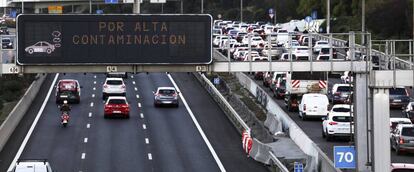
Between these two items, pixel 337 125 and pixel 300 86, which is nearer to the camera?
pixel 337 125

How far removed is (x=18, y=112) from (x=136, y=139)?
8.54 meters

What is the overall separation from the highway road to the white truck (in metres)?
3.87

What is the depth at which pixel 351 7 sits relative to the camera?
4237 inches

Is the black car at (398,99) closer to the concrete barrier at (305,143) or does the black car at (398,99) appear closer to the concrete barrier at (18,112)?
the concrete barrier at (305,143)

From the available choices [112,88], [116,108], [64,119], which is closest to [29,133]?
[64,119]

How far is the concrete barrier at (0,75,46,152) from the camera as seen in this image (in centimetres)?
4825

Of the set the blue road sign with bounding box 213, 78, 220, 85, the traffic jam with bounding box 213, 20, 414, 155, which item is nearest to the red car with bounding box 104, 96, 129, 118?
the traffic jam with bounding box 213, 20, 414, 155

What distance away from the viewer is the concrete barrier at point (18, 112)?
1900 inches

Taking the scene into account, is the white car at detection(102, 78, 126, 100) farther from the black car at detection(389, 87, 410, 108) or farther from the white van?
the black car at detection(389, 87, 410, 108)

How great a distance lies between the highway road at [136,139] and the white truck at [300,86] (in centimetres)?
387

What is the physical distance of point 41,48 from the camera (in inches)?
1198

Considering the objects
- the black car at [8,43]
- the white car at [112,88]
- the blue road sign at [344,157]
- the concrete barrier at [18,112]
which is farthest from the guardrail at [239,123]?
the concrete barrier at [18,112]

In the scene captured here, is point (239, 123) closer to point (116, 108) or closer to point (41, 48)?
point (116, 108)

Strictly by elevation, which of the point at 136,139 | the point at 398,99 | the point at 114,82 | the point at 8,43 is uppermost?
the point at 8,43
